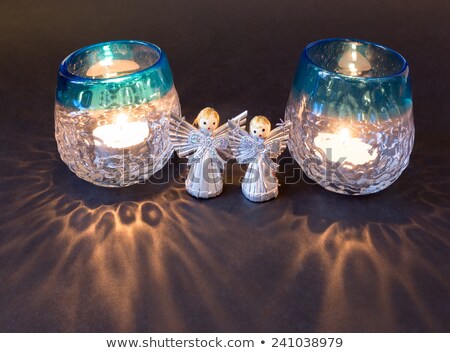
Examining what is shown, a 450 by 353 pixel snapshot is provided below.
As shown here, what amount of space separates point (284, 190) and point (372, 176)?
0.64 feet

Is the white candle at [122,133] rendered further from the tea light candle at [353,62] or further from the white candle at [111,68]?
the tea light candle at [353,62]

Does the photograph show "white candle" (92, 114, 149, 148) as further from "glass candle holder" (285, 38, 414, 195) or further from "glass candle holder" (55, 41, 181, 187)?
"glass candle holder" (285, 38, 414, 195)

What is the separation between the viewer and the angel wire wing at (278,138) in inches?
39.6

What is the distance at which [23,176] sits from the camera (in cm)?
119

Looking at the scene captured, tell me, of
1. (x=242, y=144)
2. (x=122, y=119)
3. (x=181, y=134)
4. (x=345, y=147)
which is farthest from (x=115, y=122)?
(x=345, y=147)

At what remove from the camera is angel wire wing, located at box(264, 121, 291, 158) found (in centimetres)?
101

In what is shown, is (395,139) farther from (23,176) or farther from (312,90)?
(23,176)

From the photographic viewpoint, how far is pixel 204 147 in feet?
3.42

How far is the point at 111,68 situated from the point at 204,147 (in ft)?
1.12

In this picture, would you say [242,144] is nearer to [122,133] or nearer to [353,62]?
[122,133]

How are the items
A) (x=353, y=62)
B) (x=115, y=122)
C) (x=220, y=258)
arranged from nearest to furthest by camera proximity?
1. (x=220, y=258)
2. (x=115, y=122)
3. (x=353, y=62)

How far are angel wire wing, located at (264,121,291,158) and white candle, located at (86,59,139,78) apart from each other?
0.40m

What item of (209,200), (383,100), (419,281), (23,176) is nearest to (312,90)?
(383,100)

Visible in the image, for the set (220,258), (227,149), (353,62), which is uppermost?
(353,62)
